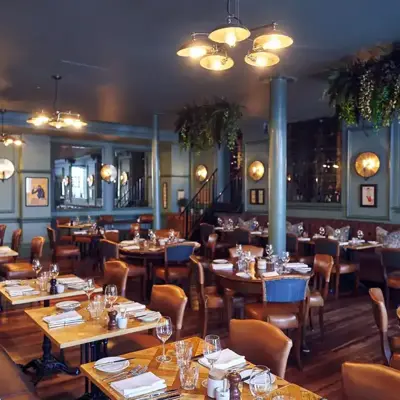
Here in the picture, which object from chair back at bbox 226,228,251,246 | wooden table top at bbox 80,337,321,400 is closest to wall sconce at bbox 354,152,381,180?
chair back at bbox 226,228,251,246

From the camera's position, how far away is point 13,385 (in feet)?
9.12

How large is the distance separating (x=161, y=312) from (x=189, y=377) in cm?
139

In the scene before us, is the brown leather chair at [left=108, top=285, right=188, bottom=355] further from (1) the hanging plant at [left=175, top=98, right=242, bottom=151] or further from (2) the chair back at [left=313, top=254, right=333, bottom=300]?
(1) the hanging plant at [left=175, top=98, right=242, bottom=151]

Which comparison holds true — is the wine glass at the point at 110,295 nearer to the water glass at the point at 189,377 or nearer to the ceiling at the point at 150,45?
the water glass at the point at 189,377

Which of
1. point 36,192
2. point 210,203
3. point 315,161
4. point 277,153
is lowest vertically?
point 210,203

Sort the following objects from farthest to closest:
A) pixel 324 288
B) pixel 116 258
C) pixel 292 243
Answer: pixel 292 243 < pixel 116 258 < pixel 324 288

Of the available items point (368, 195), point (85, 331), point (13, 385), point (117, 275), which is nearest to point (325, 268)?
point (117, 275)

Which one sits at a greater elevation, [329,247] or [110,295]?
[110,295]

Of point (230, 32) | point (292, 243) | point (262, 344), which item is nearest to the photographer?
point (262, 344)

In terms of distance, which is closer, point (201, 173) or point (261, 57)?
point (261, 57)

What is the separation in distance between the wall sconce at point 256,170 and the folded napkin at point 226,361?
31.4 ft

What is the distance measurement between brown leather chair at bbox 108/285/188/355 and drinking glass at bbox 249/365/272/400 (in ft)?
4.41

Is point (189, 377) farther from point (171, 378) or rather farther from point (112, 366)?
point (112, 366)

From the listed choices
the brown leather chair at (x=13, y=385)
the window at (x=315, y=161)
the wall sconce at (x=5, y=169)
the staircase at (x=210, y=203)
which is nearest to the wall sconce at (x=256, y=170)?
the staircase at (x=210, y=203)
